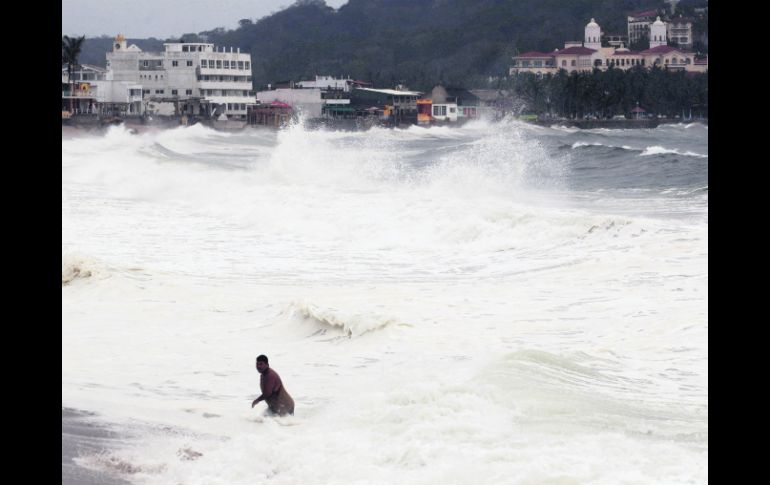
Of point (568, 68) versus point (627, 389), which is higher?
point (568, 68)

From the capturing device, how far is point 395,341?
891 cm

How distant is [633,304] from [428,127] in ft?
271

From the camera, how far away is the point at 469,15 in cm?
16412

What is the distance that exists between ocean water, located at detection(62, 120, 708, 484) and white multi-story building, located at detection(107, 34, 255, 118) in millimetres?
68839

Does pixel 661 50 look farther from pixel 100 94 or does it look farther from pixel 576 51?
pixel 100 94

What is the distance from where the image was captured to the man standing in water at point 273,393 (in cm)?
634

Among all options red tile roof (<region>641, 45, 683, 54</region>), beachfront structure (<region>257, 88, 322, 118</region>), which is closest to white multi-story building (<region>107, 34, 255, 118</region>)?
beachfront structure (<region>257, 88, 322, 118</region>)

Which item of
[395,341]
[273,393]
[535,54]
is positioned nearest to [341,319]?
[395,341]

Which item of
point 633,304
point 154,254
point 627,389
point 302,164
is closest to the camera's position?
point 627,389

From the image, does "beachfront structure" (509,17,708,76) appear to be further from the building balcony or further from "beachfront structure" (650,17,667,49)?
the building balcony

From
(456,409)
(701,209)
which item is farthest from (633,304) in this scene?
(701,209)

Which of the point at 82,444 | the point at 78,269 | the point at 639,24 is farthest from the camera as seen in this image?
the point at 639,24

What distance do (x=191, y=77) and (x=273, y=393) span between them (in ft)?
284

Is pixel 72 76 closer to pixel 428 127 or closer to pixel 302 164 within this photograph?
pixel 428 127
